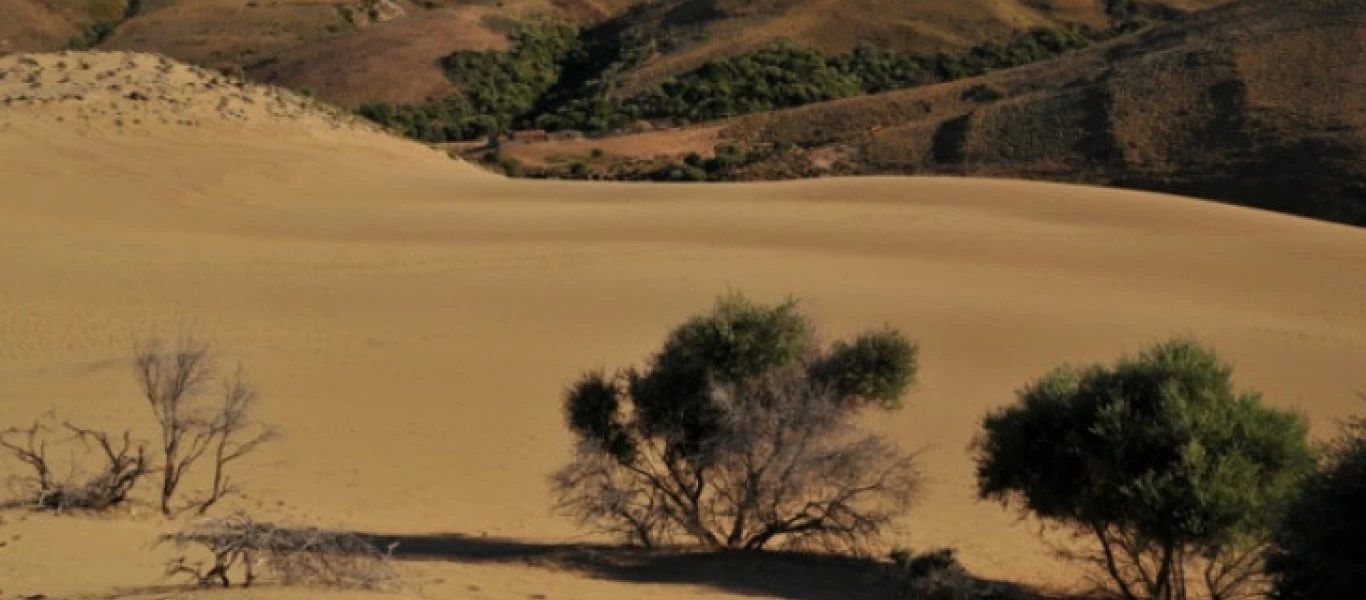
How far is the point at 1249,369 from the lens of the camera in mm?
22828

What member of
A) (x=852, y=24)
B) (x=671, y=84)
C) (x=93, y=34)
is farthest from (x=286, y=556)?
(x=93, y=34)

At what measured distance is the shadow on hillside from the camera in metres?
13.6

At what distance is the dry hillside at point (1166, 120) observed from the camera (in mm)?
45438

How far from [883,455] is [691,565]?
221 cm

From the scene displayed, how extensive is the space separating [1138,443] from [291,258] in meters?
21.4

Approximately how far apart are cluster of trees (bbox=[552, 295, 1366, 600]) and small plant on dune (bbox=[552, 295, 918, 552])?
2 centimetres

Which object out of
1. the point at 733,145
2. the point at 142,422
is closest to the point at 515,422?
the point at 142,422

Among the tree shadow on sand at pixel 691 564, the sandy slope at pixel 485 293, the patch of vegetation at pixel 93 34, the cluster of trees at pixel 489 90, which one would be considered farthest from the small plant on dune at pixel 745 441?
the patch of vegetation at pixel 93 34

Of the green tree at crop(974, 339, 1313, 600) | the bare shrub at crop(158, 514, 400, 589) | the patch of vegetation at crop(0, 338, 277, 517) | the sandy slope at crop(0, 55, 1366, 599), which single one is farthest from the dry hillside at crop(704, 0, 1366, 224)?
the bare shrub at crop(158, 514, 400, 589)

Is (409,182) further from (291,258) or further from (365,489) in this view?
(365,489)

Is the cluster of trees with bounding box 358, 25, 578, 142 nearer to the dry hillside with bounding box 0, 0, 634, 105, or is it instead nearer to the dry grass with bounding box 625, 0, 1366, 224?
the dry hillside with bounding box 0, 0, 634, 105

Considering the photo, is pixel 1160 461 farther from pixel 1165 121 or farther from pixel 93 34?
pixel 93 34

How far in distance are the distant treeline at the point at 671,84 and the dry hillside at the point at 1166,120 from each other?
660 centimetres

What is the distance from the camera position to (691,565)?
14.3 m
